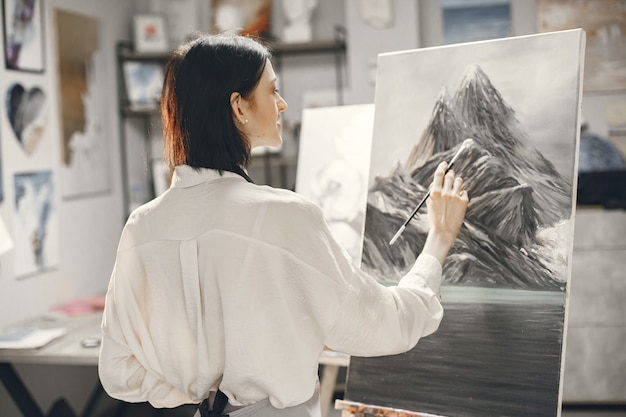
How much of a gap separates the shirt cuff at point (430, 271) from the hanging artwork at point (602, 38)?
2.83 meters

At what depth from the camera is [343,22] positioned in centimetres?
416

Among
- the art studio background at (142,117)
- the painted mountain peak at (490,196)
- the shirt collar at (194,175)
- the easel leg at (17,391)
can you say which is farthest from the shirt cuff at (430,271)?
the art studio background at (142,117)

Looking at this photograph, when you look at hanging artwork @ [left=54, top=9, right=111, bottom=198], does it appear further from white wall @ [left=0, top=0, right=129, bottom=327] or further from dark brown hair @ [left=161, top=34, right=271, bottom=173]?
dark brown hair @ [left=161, top=34, right=271, bottom=173]

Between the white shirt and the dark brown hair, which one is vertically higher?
the dark brown hair

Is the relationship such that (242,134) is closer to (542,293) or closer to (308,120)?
(542,293)

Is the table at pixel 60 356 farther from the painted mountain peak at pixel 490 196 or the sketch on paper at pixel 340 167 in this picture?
the painted mountain peak at pixel 490 196

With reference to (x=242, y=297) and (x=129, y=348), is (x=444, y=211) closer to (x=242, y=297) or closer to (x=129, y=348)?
(x=242, y=297)

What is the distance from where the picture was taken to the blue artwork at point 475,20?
4.00 metres

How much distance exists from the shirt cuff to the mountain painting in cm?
19

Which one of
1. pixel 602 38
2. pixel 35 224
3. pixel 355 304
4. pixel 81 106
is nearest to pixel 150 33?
pixel 81 106

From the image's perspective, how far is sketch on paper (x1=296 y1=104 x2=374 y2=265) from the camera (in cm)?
258

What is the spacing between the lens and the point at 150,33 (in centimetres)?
415

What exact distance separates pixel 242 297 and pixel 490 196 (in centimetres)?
64

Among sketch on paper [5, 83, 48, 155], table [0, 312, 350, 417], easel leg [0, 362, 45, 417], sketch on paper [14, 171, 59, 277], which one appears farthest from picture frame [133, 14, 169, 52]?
easel leg [0, 362, 45, 417]
